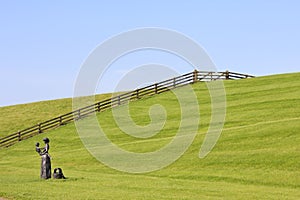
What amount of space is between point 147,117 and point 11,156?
1353cm

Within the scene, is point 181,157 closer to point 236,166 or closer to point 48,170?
point 236,166

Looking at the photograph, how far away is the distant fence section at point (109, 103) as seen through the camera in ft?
173

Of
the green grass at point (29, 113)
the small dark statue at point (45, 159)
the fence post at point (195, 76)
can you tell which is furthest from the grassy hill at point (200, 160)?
the green grass at point (29, 113)

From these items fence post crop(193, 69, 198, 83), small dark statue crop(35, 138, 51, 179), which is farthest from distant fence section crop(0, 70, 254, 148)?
small dark statue crop(35, 138, 51, 179)

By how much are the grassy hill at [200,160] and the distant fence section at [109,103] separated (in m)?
1.57

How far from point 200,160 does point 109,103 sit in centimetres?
2801

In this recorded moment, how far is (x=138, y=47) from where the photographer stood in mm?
27750

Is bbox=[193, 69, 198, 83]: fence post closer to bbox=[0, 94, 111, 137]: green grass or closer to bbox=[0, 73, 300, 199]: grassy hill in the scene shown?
bbox=[0, 73, 300, 199]: grassy hill

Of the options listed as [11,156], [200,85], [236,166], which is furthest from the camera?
[200,85]

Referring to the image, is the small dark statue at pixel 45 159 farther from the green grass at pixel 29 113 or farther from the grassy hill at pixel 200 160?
the green grass at pixel 29 113

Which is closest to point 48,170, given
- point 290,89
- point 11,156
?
point 11,156

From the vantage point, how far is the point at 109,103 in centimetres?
5938

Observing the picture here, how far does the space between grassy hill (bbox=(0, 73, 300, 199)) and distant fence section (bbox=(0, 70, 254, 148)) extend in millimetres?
1572

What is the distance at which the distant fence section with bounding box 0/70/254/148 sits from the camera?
173 ft
